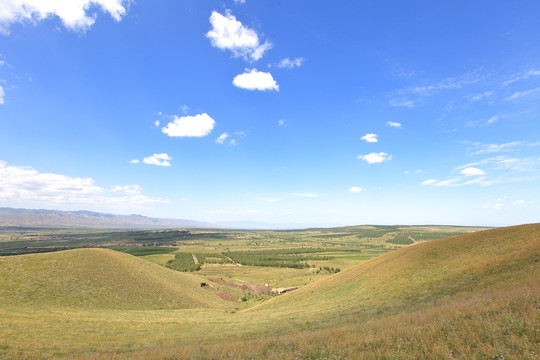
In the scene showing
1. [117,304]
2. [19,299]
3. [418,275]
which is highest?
[418,275]

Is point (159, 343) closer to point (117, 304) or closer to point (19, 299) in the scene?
point (117, 304)

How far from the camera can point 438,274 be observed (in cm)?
2728

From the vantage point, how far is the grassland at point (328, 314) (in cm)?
961

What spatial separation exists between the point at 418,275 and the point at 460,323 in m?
22.2

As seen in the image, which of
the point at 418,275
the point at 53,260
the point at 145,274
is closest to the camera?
the point at 418,275

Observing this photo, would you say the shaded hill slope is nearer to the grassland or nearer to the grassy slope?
the grassland

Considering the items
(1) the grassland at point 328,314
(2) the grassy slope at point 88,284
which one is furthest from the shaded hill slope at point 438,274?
(2) the grassy slope at point 88,284

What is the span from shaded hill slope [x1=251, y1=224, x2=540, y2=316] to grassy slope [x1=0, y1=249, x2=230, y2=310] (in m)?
28.2

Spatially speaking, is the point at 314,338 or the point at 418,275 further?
the point at 418,275

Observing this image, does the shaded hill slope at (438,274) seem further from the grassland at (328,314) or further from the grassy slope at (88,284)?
the grassy slope at (88,284)

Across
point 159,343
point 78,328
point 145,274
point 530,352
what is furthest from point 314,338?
point 145,274

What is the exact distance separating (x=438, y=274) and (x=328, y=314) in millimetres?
15076

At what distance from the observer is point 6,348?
59.7 feet

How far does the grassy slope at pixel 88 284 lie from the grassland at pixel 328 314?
239 mm
